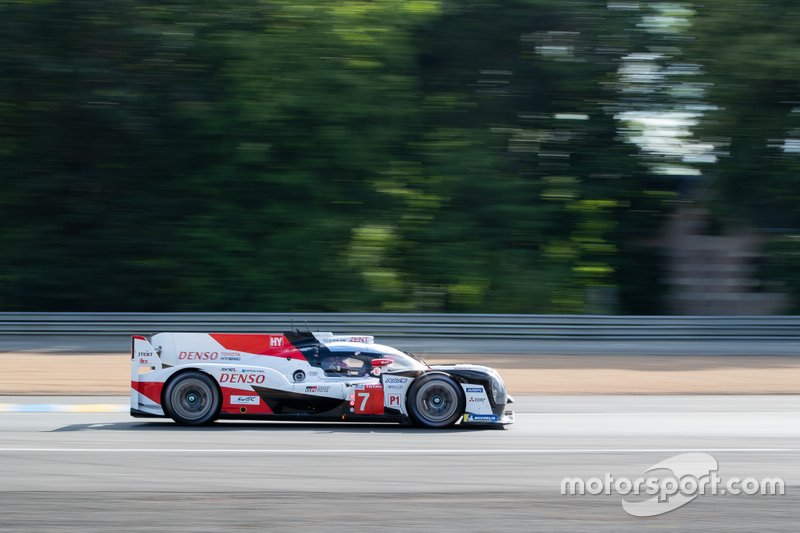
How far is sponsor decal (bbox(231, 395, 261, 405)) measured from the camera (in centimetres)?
1033

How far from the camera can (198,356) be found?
414 inches

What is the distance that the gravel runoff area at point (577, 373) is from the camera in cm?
1438

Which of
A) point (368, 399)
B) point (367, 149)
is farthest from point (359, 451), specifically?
point (367, 149)

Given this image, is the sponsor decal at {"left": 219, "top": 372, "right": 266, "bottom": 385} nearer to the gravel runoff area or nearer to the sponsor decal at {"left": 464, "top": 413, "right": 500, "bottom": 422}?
the sponsor decal at {"left": 464, "top": 413, "right": 500, "bottom": 422}

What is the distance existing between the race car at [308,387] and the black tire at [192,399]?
0.01m

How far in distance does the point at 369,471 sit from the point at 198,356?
3.06 metres

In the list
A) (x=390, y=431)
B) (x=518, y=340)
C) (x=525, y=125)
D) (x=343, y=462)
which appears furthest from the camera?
(x=525, y=125)

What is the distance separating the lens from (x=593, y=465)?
28.4 feet

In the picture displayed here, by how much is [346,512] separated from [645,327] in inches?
533

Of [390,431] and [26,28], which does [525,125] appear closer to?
[26,28]

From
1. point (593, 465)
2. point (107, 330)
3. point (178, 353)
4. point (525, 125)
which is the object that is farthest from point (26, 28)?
point (593, 465)

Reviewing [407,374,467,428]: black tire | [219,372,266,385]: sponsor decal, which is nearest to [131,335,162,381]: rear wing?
[219,372,266,385]: sponsor decal

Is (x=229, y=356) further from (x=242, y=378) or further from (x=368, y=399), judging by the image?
(x=368, y=399)

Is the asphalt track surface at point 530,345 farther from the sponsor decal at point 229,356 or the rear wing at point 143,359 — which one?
the rear wing at point 143,359
